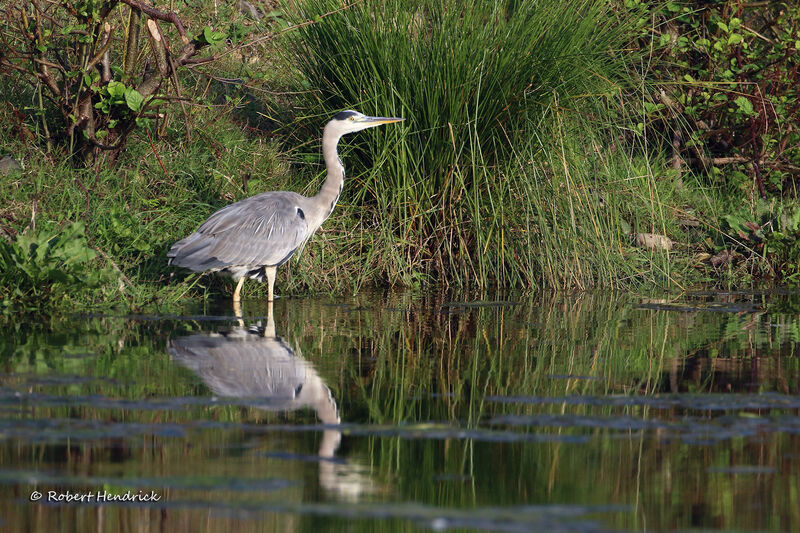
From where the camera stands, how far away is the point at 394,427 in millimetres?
4602

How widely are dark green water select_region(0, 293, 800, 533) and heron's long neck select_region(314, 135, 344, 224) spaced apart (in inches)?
62.7

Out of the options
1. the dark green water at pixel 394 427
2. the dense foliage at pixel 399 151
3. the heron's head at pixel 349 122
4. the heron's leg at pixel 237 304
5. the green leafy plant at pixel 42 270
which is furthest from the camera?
the dense foliage at pixel 399 151

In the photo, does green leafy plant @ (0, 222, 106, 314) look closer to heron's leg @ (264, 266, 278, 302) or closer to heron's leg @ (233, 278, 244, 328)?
heron's leg @ (233, 278, 244, 328)

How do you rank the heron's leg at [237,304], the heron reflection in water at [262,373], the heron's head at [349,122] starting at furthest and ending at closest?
the heron's head at [349,122] → the heron's leg at [237,304] → the heron reflection in water at [262,373]

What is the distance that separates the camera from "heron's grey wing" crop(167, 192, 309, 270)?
316 inches

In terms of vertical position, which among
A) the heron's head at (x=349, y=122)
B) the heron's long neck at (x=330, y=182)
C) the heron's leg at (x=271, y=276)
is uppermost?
the heron's head at (x=349, y=122)

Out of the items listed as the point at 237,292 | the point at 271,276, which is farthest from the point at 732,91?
the point at 237,292

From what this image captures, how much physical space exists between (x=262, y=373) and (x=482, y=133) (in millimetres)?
4488

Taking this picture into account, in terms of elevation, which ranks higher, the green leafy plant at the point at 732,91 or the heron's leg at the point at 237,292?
the green leafy plant at the point at 732,91

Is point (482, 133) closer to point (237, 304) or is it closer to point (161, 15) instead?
point (237, 304)

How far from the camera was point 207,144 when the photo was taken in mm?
10281

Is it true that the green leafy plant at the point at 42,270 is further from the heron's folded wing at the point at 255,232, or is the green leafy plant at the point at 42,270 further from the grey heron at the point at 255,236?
the heron's folded wing at the point at 255,232

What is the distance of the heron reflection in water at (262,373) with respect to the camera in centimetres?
485

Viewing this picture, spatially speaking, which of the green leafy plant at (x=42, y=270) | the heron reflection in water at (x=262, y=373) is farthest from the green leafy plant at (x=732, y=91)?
the green leafy plant at (x=42, y=270)
